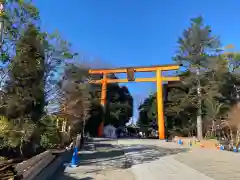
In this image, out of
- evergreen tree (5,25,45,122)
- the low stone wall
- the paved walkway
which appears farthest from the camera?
evergreen tree (5,25,45,122)

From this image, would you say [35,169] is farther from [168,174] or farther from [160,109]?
[160,109]

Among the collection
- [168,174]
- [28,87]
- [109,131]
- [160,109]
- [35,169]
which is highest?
[160,109]

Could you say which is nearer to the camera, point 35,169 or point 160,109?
point 35,169

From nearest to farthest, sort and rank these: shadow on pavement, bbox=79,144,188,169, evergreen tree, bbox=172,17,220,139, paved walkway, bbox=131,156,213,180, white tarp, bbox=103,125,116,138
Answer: paved walkway, bbox=131,156,213,180 < shadow on pavement, bbox=79,144,188,169 < evergreen tree, bbox=172,17,220,139 < white tarp, bbox=103,125,116,138

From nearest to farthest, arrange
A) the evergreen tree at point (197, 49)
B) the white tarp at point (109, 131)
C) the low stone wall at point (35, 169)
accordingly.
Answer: the low stone wall at point (35, 169) → the evergreen tree at point (197, 49) → the white tarp at point (109, 131)

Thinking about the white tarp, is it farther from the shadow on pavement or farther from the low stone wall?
the low stone wall

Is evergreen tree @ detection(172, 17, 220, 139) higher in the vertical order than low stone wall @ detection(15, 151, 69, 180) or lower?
higher

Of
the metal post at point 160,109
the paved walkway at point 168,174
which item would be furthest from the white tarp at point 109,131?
the paved walkway at point 168,174

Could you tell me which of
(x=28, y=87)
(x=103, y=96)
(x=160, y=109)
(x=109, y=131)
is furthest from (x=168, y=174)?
(x=109, y=131)

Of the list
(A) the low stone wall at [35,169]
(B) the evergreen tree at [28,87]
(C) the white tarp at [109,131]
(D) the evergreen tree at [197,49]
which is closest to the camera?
(A) the low stone wall at [35,169]

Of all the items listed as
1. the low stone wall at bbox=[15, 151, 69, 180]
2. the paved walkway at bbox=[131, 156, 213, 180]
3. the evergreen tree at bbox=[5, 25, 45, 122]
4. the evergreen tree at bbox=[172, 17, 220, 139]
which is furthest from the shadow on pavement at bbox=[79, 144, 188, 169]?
the evergreen tree at bbox=[172, 17, 220, 139]

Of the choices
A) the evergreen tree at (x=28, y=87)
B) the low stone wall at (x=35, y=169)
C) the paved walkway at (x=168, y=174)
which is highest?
the evergreen tree at (x=28, y=87)

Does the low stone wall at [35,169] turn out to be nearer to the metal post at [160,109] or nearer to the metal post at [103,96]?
the metal post at [160,109]

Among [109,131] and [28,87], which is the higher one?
[28,87]
